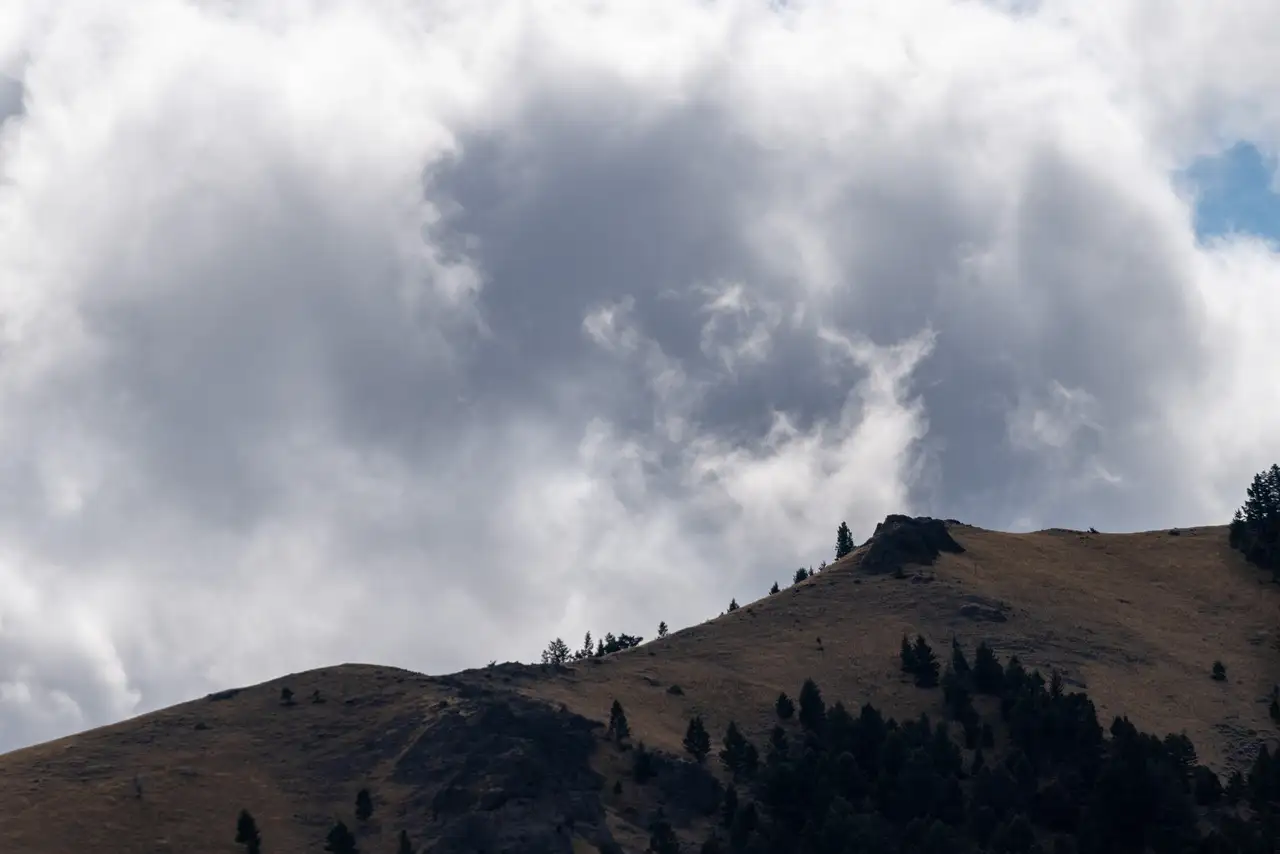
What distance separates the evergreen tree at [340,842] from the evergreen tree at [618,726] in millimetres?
28832

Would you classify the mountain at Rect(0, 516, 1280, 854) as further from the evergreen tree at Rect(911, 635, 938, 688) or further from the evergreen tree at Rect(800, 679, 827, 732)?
the evergreen tree at Rect(800, 679, 827, 732)

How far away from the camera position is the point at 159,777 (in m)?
142

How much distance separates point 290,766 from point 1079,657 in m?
86.0

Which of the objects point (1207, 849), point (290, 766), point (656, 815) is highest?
point (290, 766)

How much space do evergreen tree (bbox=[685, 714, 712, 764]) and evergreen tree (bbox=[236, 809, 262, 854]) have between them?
40199 mm

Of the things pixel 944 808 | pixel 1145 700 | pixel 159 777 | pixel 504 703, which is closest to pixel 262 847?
pixel 159 777

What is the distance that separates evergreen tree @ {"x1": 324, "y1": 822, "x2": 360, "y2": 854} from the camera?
430 ft

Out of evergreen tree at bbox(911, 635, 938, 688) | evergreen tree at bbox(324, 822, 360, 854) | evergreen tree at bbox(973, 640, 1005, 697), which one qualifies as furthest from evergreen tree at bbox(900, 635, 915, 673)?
evergreen tree at bbox(324, 822, 360, 854)

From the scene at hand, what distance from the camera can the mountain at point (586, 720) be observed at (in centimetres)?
13612

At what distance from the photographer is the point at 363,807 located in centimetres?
13812

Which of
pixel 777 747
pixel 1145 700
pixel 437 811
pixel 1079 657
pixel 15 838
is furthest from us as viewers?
pixel 1079 657

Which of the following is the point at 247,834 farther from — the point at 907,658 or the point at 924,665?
the point at 924,665

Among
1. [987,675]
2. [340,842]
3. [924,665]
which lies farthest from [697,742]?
[340,842]

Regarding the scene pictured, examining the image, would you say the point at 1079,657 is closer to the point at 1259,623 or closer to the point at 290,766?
the point at 1259,623
